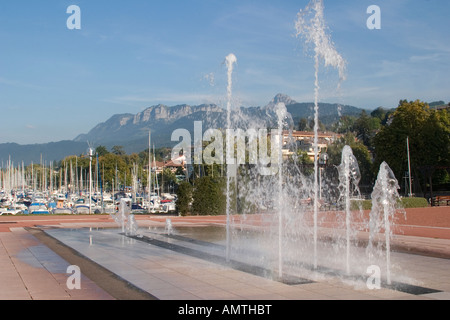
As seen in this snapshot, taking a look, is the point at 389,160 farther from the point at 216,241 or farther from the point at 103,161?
the point at 103,161

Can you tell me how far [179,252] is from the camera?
14648 mm

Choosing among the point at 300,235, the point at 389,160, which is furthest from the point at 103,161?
the point at 300,235

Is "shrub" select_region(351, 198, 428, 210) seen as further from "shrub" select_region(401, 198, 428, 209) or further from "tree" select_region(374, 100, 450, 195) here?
"tree" select_region(374, 100, 450, 195)

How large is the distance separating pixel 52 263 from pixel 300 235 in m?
11.0

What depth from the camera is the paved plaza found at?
8.64 m

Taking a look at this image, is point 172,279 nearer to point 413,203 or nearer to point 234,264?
point 234,264

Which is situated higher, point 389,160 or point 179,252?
point 389,160

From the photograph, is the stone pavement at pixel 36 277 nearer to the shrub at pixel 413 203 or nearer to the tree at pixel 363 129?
the shrub at pixel 413 203

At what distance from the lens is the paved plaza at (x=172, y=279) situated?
28.3 feet

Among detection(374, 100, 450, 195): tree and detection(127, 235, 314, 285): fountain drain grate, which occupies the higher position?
detection(374, 100, 450, 195): tree

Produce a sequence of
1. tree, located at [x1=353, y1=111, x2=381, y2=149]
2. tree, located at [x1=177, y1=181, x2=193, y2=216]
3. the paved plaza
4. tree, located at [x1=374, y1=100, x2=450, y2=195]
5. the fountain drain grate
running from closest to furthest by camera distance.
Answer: the paved plaza
the fountain drain grate
tree, located at [x1=177, y1=181, x2=193, y2=216]
tree, located at [x1=374, y1=100, x2=450, y2=195]
tree, located at [x1=353, y1=111, x2=381, y2=149]
